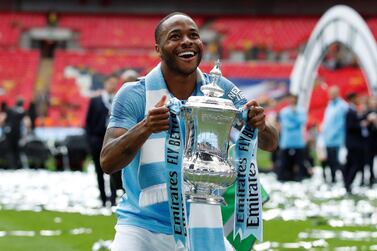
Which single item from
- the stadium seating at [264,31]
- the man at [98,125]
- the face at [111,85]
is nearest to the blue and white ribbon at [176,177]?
the face at [111,85]

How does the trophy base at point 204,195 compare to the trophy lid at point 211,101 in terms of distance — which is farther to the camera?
the trophy base at point 204,195

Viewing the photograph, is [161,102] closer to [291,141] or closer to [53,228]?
[53,228]

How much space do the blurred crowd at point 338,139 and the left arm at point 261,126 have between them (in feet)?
43.9

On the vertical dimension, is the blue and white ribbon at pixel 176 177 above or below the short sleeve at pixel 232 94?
below

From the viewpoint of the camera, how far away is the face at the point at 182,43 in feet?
13.3

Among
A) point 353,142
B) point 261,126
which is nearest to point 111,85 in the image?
point 353,142

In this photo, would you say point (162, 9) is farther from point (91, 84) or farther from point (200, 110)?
point (200, 110)

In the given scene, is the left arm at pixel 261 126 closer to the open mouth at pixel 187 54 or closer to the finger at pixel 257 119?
the finger at pixel 257 119

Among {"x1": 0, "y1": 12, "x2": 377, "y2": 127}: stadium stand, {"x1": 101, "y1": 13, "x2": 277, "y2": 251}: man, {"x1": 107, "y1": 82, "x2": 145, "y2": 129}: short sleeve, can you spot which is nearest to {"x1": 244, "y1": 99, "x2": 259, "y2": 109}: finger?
{"x1": 101, "y1": 13, "x2": 277, "y2": 251}: man

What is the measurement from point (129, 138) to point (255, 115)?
0.54 m

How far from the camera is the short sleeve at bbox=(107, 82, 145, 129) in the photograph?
4258 mm

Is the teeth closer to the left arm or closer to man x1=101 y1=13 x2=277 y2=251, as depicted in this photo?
man x1=101 y1=13 x2=277 y2=251

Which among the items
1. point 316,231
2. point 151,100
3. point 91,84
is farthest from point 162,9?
point 151,100

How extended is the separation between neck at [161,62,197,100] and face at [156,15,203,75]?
5.3 inches
